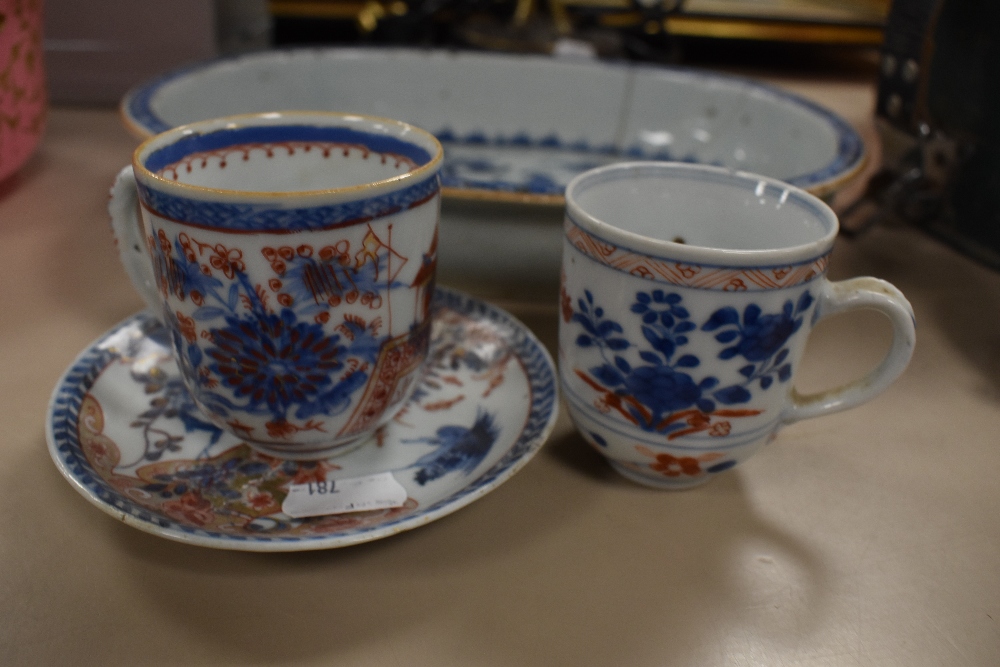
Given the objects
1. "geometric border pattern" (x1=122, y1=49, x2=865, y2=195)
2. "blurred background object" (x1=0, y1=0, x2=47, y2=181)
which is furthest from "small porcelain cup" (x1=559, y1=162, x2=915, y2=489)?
"blurred background object" (x1=0, y1=0, x2=47, y2=181)

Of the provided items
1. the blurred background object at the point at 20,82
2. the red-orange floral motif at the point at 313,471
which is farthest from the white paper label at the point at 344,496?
the blurred background object at the point at 20,82

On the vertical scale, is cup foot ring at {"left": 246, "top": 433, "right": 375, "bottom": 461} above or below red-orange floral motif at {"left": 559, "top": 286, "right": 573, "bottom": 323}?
below

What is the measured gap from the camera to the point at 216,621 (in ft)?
0.93

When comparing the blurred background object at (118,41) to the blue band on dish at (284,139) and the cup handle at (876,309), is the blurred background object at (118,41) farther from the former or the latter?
the cup handle at (876,309)

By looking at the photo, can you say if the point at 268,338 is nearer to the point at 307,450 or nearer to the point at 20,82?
the point at 307,450

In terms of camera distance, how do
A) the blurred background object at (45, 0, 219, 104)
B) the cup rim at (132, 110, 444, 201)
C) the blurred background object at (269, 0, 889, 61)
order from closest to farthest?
the cup rim at (132, 110, 444, 201) → the blurred background object at (45, 0, 219, 104) → the blurred background object at (269, 0, 889, 61)

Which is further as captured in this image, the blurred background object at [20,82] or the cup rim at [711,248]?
the blurred background object at [20,82]

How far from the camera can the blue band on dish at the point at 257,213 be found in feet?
0.90

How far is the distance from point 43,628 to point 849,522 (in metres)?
0.34

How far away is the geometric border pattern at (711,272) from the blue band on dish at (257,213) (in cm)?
9

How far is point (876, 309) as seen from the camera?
31 centimetres

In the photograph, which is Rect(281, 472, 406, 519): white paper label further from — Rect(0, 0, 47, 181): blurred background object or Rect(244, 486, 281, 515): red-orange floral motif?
Rect(0, 0, 47, 181): blurred background object

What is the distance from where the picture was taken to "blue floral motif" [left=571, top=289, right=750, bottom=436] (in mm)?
302

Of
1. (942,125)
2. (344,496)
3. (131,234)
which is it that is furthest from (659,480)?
(942,125)
